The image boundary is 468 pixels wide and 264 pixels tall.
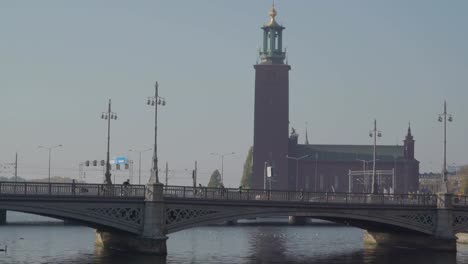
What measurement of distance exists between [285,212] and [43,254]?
22.6 m

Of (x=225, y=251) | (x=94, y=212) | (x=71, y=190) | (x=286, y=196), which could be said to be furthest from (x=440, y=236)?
(x=71, y=190)

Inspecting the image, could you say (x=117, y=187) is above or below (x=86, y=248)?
above

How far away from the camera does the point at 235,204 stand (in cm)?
8944

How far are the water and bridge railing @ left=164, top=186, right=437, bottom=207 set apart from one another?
5207 mm

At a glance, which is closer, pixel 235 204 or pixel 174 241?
pixel 235 204

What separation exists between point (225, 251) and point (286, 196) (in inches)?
396

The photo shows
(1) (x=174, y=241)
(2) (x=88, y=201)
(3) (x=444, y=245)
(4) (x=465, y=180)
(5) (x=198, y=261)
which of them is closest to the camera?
(2) (x=88, y=201)

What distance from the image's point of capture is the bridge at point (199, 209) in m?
79.6

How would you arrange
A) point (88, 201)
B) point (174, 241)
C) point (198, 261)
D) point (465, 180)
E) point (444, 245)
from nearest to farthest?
point (88, 201) < point (198, 261) < point (444, 245) < point (174, 241) < point (465, 180)

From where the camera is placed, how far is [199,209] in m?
87.2

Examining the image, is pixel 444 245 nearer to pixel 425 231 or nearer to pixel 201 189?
pixel 425 231

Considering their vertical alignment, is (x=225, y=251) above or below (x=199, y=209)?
below

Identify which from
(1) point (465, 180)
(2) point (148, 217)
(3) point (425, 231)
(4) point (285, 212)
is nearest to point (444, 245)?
(3) point (425, 231)

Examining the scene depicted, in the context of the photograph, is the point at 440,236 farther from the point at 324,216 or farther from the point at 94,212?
the point at 94,212
